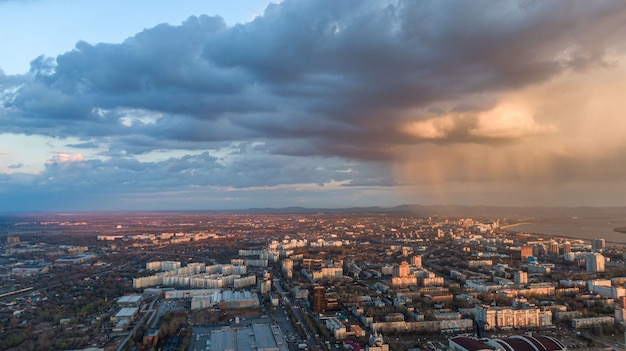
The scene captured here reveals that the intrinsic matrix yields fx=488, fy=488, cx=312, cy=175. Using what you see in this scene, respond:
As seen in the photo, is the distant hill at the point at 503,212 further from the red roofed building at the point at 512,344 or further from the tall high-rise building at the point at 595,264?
the red roofed building at the point at 512,344

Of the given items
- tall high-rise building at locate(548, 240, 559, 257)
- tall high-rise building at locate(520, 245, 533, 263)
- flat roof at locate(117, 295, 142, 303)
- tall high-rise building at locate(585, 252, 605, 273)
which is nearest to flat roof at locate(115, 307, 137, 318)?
flat roof at locate(117, 295, 142, 303)

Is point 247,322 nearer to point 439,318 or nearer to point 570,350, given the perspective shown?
point 439,318

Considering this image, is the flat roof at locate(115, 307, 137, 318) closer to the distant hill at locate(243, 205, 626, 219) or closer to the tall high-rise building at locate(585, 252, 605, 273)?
the tall high-rise building at locate(585, 252, 605, 273)

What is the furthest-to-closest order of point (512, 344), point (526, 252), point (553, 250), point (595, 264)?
1. point (553, 250)
2. point (526, 252)
3. point (595, 264)
4. point (512, 344)

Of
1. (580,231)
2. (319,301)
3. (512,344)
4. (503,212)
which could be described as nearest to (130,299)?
(319,301)

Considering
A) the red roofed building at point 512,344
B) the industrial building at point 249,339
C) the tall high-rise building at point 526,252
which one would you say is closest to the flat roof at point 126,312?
the industrial building at point 249,339

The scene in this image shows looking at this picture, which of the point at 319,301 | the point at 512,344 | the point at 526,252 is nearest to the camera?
the point at 512,344

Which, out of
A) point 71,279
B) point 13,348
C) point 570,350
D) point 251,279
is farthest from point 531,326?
point 71,279

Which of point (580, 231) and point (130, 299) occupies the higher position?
point (130, 299)

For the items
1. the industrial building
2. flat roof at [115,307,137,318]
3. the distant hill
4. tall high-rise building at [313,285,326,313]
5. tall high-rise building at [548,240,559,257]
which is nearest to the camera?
the industrial building

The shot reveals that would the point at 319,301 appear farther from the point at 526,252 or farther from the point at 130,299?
the point at 526,252

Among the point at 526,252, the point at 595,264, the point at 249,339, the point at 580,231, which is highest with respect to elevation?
the point at 526,252
